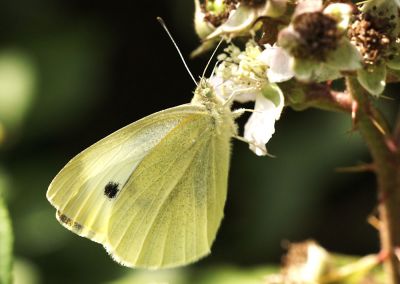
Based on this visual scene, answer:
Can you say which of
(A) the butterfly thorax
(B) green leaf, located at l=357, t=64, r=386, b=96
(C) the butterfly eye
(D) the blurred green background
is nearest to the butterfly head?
(A) the butterfly thorax

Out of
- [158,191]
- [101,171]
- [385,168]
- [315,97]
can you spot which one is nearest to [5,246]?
[101,171]

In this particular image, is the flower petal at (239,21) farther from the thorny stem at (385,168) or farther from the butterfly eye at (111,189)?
the butterfly eye at (111,189)

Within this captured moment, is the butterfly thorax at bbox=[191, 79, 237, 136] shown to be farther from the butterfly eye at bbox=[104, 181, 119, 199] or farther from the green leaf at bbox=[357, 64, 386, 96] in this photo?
the green leaf at bbox=[357, 64, 386, 96]

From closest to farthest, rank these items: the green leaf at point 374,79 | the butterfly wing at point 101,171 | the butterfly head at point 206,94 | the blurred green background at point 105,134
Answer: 1. the green leaf at point 374,79
2. the butterfly wing at point 101,171
3. the butterfly head at point 206,94
4. the blurred green background at point 105,134

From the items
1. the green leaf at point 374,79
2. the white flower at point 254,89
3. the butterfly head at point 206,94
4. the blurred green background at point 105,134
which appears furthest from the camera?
the blurred green background at point 105,134

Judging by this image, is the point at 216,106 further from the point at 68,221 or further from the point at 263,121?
the point at 68,221

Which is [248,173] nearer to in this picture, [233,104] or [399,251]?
[233,104]

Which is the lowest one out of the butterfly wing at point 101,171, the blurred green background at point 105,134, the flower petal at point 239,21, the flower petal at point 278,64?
the blurred green background at point 105,134

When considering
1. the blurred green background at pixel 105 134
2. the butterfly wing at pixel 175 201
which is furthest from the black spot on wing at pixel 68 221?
the blurred green background at pixel 105 134
